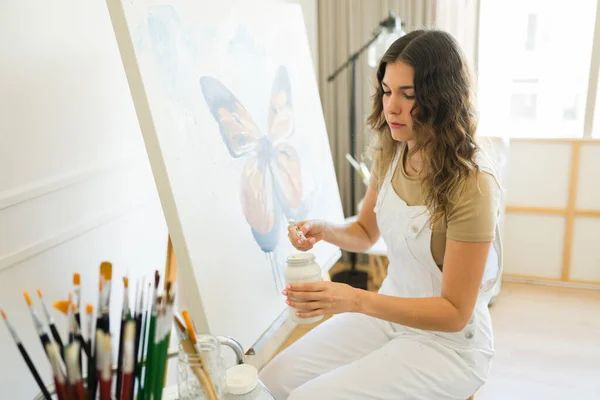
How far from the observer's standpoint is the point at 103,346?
631mm

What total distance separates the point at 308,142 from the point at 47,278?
94 centimetres

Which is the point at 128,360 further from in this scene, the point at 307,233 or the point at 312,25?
the point at 312,25

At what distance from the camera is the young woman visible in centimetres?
117

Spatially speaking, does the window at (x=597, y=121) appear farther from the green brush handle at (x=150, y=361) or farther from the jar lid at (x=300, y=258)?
the green brush handle at (x=150, y=361)

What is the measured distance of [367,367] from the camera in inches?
47.4

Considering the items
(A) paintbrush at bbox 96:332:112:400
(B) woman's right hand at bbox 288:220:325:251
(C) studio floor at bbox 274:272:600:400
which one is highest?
(A) paintbrush at bbox 96:332:112:400

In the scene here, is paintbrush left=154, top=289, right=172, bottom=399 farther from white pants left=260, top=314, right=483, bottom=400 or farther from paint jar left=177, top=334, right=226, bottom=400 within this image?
white pants left=260, top=314, right=483, bottom=400

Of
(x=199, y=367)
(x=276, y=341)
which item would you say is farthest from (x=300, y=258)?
(x=276, y=341)

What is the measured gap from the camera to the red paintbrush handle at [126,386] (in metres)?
0.67

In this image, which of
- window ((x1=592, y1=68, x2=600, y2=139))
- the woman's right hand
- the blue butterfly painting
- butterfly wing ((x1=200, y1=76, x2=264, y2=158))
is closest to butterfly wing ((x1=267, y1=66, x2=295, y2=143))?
the blue butterfly painting

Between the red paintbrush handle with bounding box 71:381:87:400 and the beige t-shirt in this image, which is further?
the beige t-shirt

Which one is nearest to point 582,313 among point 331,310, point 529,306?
point 529,306

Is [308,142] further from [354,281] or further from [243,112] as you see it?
[354,281]

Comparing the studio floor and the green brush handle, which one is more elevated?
the green brush handle
